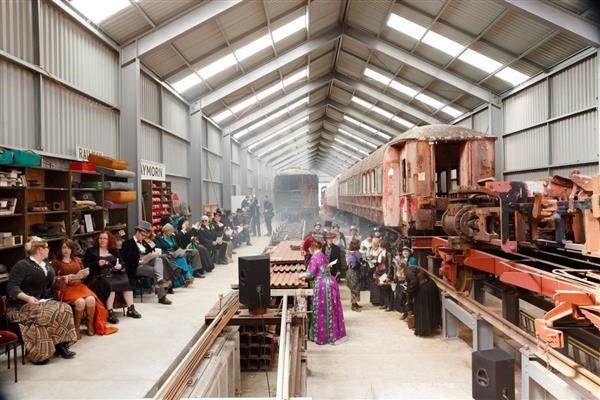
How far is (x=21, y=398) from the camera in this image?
14.3 feet

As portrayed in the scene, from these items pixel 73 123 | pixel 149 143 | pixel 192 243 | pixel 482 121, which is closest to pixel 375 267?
pixel 192 243

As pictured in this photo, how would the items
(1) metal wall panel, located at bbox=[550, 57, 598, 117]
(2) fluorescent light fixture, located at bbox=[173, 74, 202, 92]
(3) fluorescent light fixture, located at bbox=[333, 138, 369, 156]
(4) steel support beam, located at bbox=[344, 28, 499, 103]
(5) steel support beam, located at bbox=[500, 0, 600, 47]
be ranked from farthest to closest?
(3) fluorescent light fixture, located at bbox=[333, 138, 369, 156], (4) steel support beam, located at bbox=[344, 28, 499, 103], (2) fluorescent light fixture, located at bbox=[173, 74, 202, 92], (1) metal wall panel, located at bbox=[550, 57, 598, 117], (5) steel support beam, located at bbox=[500, 0, 600, 47]

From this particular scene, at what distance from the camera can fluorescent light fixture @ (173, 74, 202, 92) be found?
14.0 meters

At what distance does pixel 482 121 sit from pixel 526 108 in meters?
2.74

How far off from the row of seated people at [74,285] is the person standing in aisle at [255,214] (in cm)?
1192

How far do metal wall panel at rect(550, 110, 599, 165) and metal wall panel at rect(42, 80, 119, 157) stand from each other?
36.0ft

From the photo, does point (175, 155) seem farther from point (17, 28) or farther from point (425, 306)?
point (425, 306)

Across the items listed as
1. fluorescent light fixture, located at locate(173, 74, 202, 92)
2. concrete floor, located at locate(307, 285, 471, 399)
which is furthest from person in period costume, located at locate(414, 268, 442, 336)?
fluorescent light fixture, located at locate(173, 74, 202, 92)

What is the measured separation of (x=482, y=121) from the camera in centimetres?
1611

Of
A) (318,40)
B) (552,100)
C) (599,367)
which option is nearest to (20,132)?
(599,367)

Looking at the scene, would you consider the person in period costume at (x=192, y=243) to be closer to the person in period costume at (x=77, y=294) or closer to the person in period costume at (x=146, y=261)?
the person in period costume at (x=146, y=261)

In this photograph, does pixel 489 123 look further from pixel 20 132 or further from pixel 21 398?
pixel 21 398

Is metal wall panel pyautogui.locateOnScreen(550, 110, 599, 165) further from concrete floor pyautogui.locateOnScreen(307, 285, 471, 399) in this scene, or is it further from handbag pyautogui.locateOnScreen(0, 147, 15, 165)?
handbag pyautogui.locateOnScreen(0, 147, 15, 165)

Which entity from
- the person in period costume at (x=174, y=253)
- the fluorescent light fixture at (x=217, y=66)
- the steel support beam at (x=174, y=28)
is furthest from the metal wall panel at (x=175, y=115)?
the person in period costume at (x=174, y=253)
